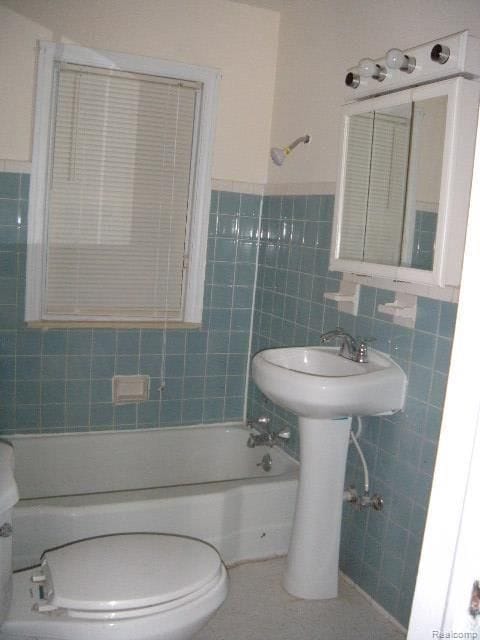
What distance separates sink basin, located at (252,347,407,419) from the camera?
6.64 ft

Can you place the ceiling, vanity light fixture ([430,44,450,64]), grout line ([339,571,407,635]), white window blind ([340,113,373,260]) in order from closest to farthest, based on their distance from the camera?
vanity light fixture ([430,44,450,64]), grout line ([339,571,407,635]), white window blind ([340,113,373,260]), the ceiling

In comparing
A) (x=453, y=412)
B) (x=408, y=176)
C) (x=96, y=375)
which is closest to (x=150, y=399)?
(x=96, y=375)

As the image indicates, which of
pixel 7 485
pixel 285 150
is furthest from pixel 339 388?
pixel 285 150

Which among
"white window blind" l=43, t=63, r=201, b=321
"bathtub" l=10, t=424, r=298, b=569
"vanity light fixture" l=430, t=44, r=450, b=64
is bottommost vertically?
"bathtub" l=10, t=424, r=298, b=569

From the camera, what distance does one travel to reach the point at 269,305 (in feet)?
10.3

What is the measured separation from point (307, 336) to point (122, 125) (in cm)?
132

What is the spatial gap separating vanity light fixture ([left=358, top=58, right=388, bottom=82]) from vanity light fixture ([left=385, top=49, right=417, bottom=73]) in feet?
0.32

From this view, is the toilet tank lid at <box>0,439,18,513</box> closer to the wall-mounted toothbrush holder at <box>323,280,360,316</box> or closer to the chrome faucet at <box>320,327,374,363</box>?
the chrome faucet at <box>320,327,374,363</box>

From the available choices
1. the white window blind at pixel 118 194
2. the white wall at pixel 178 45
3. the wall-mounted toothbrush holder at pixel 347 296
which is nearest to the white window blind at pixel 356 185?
the wall-mounted toothbrush holder at pixel 347 296

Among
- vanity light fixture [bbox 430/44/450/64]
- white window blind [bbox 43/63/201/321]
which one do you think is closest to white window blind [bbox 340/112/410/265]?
vanity light fixture [bbox 430/44/450/64]

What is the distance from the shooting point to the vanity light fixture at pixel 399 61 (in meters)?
2.01

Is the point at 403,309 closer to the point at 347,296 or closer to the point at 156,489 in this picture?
the point at 347,296

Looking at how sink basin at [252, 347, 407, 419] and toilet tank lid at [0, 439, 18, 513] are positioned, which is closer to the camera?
toilet tank lid at [0, 439, 18, 513]

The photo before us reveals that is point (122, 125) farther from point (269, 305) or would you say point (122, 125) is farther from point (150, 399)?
point (150, 399)
